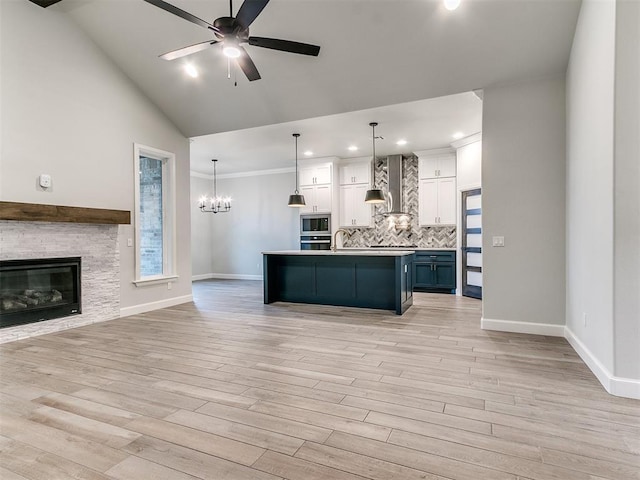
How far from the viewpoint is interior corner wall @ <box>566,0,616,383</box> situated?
104 inches

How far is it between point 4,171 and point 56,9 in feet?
7.07

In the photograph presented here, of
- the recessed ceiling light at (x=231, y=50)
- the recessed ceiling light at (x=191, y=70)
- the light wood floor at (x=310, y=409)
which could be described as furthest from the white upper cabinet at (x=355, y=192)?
the recessed ceiling light at (x=231, y=50)

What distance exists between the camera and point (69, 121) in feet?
15.1

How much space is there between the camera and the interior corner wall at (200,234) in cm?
1019

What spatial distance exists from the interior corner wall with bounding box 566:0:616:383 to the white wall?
6700mm

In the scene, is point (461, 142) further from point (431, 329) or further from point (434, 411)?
point (434, 411)

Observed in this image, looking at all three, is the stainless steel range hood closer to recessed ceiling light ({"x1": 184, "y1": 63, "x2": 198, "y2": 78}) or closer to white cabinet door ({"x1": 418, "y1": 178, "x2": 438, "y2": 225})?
white cabinet door ({"x1": 418, "y1": 178, "x2": 438, "y2": 225})

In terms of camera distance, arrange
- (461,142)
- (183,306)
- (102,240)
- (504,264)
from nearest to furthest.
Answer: (504,264) < (102,240) < (183,306) < (461,142)

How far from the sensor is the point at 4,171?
3.93 m

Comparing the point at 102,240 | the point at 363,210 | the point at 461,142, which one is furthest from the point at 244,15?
the point at 363,210

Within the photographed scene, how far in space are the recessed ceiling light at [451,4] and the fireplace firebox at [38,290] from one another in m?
5.23

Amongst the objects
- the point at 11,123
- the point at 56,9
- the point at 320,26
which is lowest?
the point at 11,123

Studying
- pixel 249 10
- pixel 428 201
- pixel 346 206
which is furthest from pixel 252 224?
pixel 249 10

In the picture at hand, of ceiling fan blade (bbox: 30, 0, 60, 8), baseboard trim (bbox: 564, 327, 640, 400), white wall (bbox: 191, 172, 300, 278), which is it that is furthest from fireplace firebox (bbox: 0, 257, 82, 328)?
baseboard trim (bbox: 564, 327, 640, 400)
